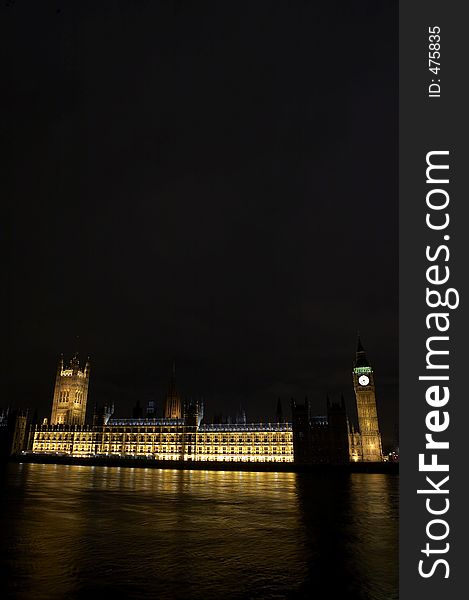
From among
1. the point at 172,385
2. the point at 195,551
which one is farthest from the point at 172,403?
the point at 195,551

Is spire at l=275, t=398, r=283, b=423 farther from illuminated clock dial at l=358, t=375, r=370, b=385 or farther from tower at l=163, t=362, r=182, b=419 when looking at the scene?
tower at l=163, t=362, r=182, b=419

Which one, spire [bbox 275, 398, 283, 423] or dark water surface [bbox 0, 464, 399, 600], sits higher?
spire [bbox 275, 398, 283, 423]

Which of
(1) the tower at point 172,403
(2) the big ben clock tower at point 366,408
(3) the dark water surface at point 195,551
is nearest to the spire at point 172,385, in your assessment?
(1) the tower at point 172,403

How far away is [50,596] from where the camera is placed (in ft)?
46.3

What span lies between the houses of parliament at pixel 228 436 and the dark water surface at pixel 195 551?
88.9 m

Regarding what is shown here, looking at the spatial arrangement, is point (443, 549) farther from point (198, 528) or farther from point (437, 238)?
point (198, 528)

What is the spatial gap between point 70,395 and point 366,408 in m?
102

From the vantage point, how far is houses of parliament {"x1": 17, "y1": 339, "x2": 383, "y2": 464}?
122 meters

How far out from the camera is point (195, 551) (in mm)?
20250

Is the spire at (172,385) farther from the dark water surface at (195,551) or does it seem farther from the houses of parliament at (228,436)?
the dark water surface at (195,551)

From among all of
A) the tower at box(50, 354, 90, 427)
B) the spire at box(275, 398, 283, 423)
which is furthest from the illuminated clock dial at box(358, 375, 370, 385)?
the tower at box(50, 354, 90, 427)

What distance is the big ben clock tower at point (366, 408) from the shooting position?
4956 inches

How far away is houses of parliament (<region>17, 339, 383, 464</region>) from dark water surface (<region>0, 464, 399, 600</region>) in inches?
3499

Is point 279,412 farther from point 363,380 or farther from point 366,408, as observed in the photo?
point 363,380
